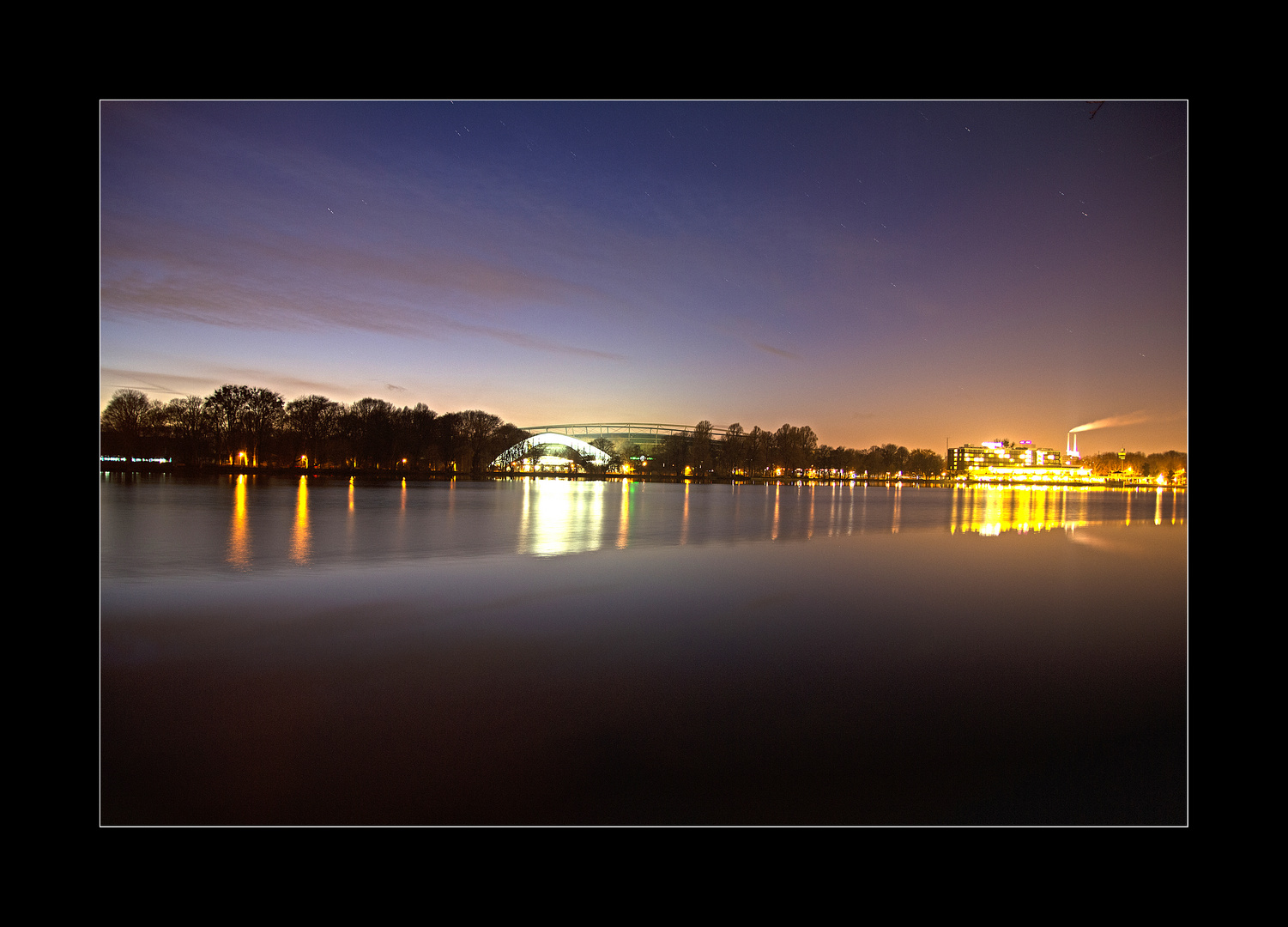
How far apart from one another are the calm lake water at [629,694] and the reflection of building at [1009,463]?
13526cm

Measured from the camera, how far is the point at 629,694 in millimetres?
5246

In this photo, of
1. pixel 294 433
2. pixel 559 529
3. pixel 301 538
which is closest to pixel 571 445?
pixel 294 433

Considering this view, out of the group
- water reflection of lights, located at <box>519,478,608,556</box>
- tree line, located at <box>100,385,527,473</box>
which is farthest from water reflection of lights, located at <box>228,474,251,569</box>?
tree line, located at <box>100,385,527,473</box>

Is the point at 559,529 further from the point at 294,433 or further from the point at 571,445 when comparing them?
the point at 571,445

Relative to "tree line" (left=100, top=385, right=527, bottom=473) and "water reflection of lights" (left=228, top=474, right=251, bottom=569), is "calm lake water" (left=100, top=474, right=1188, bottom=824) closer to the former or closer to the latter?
"water reflection of lights" (left=228, top=474, right=251, bottom=569)

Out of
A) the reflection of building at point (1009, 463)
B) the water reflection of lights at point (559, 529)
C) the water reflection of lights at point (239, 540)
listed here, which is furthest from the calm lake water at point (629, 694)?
the reflection of building at point (1009, 463)

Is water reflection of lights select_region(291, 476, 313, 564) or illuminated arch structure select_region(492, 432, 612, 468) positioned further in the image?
illuminated arch structure select_region(492, 432, 612, 468)

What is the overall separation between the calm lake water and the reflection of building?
444ft

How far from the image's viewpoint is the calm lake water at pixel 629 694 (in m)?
3.92

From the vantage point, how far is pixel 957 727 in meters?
4.79

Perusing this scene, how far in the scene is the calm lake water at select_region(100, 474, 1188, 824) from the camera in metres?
3.92
